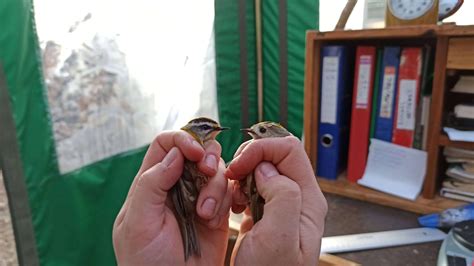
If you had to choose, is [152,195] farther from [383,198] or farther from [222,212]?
[383,198]

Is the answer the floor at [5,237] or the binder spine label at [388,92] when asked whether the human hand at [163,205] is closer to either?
the floor at [5,237]

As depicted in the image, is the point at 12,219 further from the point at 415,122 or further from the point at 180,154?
the point at 415,122

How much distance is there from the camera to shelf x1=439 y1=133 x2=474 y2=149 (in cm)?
85

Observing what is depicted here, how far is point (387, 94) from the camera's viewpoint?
39.1 inches

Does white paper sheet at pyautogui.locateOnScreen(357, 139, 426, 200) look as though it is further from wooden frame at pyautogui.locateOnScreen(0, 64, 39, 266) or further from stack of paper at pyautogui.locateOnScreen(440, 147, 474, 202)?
wooden frame at pyautogui.locateOnScreen(0, 64, 39, 266)

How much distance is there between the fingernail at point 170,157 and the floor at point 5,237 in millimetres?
545

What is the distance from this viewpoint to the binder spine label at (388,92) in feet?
3.22

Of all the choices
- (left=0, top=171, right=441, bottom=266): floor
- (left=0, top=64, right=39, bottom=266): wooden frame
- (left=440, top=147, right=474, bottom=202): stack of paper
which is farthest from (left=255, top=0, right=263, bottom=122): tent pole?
(left=0, top=64, right=39, bottom=266): wooden frame

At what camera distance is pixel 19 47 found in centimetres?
80

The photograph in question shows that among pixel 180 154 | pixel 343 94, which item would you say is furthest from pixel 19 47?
pixel 343 94

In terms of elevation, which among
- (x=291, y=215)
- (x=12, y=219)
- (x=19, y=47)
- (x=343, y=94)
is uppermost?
(x=19, y=47)

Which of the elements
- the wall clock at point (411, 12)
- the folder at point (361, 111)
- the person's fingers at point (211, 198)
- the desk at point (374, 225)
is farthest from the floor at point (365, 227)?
the wall clock at point (411, 12)

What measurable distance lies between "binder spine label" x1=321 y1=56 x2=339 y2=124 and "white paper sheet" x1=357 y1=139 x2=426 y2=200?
0.46ft

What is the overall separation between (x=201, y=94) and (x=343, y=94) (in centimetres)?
51
